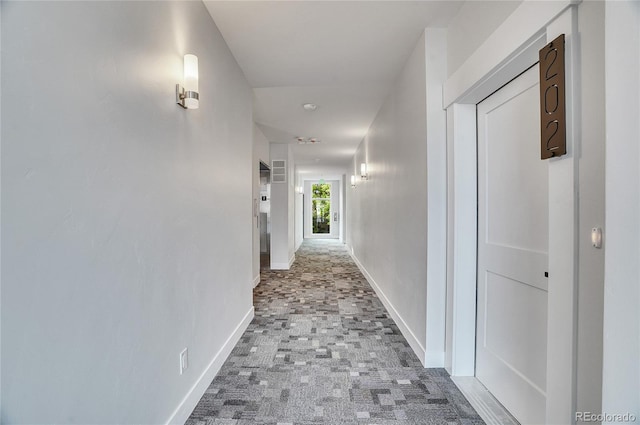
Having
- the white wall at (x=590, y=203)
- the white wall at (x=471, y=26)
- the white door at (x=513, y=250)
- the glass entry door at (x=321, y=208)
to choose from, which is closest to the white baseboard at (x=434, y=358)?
the white door at (x=513, y=250)

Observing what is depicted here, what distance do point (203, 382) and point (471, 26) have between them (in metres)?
2.88

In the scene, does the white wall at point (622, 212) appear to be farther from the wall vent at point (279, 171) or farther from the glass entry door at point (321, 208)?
the glass entry door at point (321, 208)

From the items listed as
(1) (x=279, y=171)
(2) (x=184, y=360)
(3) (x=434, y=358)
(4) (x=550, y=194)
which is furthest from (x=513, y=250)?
(1) (x=279, y=171)

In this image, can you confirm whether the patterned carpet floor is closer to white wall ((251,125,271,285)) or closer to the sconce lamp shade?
white wall ((251,125,271,285))

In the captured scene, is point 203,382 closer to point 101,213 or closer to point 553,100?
point 101,213

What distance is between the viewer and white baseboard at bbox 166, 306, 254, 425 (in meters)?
1.66

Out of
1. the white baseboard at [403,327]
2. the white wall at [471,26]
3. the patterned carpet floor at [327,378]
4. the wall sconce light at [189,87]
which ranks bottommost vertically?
the patterned carpet floor at [327,378]

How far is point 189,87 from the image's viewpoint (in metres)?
1.67

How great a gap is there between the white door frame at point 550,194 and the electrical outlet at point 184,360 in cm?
178

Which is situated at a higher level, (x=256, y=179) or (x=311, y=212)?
(x=256, y=179)

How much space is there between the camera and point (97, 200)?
105 centimetres

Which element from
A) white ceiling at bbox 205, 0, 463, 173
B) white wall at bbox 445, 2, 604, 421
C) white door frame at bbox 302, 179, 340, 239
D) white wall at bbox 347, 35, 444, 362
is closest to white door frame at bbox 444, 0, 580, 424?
white wall at bbox 445, 2, 604, 421

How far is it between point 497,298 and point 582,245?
92 centimetres

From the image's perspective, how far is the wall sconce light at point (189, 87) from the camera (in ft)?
5.42
